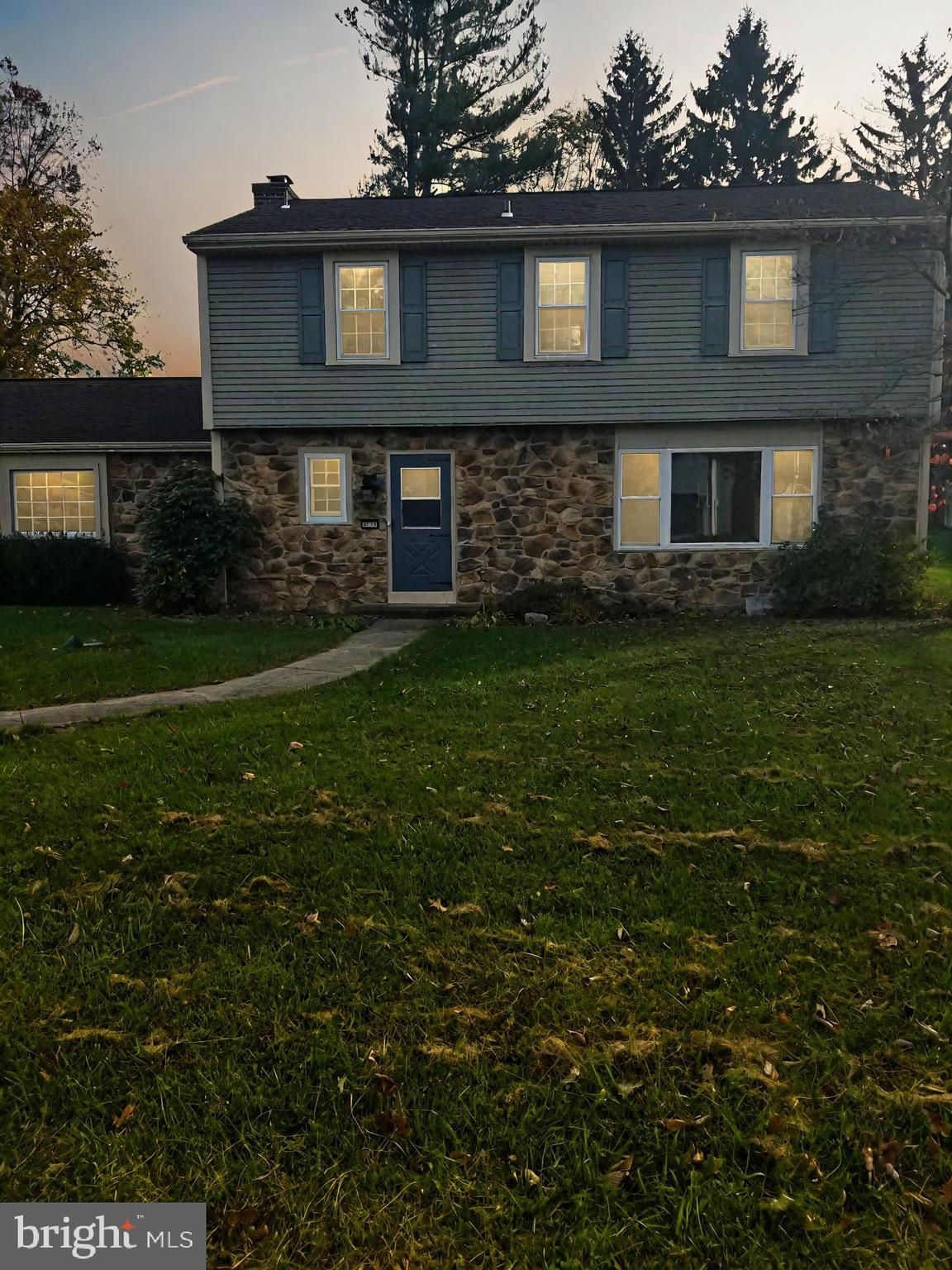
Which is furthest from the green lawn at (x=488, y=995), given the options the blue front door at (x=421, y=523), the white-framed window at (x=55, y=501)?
the white-framed window at (x=55, y=501)

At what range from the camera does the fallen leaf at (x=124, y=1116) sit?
7.94 ft

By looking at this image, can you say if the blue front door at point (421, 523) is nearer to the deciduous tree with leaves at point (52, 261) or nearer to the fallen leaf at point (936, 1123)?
the fallen leaf at point (936, 1123)

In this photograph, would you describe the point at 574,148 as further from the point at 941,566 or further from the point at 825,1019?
the point at 825,1019

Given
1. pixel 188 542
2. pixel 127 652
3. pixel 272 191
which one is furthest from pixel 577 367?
pixel 127 652

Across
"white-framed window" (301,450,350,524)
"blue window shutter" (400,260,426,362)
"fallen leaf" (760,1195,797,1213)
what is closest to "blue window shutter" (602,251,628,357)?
"blue window shutter" (400,260,426,362)

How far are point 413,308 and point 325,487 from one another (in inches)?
117

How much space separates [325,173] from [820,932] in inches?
1189

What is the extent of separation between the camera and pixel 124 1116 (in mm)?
2441

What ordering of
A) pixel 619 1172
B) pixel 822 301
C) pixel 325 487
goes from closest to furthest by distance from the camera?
pixel 619 1172 < pixel 822 301 < pixel 325 487

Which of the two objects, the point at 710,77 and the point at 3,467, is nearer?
the point at 3,467

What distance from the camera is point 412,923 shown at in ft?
11.3

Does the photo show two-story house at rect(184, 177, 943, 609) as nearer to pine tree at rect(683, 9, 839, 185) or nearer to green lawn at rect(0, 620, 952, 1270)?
green lawn at rect(0, 620, 952, 1270)

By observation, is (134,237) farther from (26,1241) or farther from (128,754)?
(26,1241)

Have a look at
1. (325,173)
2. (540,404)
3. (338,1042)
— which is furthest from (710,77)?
(338,1042)
